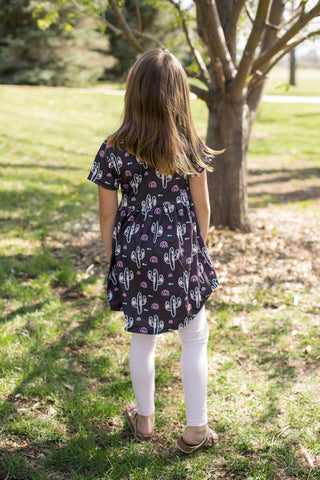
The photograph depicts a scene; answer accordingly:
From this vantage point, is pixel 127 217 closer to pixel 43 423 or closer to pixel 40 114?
pixel 43 423

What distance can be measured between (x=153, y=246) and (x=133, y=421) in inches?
38.2

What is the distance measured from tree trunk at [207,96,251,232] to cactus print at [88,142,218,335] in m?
2.50

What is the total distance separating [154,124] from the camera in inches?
76.2

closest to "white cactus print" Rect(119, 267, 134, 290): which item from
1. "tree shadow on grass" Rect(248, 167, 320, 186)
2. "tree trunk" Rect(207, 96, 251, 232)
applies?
"tree trunk" Rect(207, 96, 251, 232)

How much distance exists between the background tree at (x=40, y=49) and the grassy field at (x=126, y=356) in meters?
12.0

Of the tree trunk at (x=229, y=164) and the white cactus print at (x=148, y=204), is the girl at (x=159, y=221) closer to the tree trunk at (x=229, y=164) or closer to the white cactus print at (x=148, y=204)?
the white cactus print at (x=148, y=204)

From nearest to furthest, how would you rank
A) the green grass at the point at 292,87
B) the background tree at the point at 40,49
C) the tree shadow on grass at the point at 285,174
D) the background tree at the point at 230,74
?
the background tree at the point at 230,74 < the green grass at the point at 292,87 < the tree shadow on grass at the point at 285,174 < the background tree at the point at 40,49

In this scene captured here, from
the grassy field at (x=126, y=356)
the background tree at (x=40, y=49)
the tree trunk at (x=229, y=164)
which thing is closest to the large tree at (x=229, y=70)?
the tree trunk at (x=229, y=164)

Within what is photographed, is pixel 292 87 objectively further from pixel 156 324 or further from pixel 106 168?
pixel 156 324

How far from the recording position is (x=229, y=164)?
14.9ft

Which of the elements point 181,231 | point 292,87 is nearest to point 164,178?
point 181,231

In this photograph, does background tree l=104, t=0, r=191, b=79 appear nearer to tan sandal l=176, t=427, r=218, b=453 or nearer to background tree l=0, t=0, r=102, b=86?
background tree l=0, t=0, r=102, b=86

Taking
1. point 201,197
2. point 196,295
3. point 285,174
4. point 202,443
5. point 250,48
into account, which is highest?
point 250,48

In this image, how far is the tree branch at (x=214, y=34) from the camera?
11.9 ft
